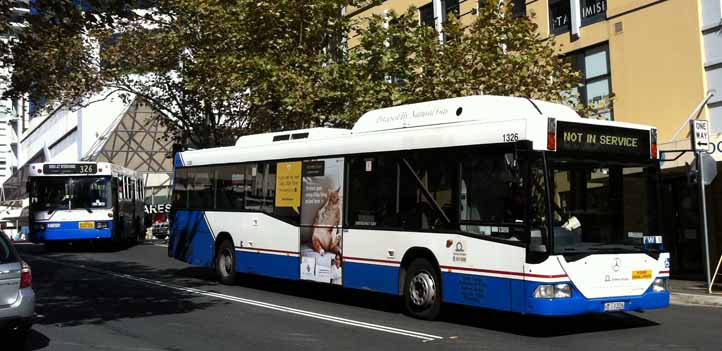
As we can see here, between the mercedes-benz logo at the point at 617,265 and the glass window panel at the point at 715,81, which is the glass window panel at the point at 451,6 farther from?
the mercedes-benz logo at the point at 617,265

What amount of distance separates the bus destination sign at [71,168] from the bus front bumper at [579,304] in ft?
64.0

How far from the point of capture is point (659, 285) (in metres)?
9.95

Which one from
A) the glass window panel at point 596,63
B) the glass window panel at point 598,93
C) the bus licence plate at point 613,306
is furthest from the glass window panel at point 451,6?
the bus licence plate at point 613,306

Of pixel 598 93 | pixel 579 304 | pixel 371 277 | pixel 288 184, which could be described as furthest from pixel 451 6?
pixel 579 304

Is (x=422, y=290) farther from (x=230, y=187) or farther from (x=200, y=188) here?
(x=200, y=188)

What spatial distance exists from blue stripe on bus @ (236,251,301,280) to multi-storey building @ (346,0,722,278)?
28.8 ft

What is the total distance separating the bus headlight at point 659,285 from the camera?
990 centimetres

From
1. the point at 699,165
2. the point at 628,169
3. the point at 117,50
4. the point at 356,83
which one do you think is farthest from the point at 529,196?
the point at 117,50

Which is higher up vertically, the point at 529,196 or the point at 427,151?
the point at 427,151

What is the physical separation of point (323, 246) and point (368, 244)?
4.12ft

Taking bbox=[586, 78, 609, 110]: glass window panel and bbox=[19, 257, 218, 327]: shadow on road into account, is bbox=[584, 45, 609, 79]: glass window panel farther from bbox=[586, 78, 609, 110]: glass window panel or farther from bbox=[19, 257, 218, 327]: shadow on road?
bbox=[19, 257, 218, 327]: shadow on road

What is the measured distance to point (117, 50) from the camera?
86.5 ft

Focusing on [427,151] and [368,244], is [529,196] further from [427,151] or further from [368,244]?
[368,244]

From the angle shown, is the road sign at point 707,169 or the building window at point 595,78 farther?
the building window at point 595,78
